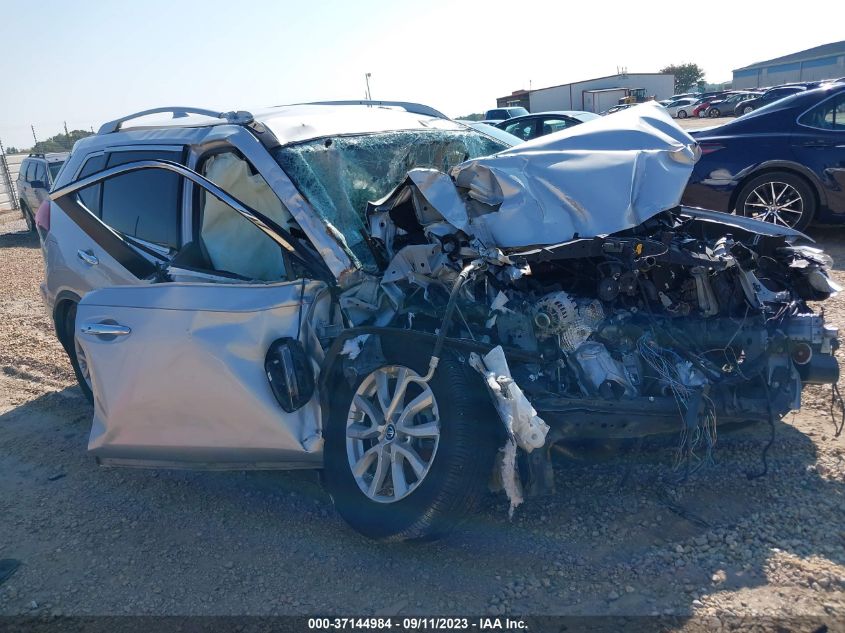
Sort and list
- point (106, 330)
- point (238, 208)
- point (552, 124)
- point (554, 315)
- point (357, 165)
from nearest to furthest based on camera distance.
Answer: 1. point (554, 315)
2. point (238, 208)
3. point (106, 330)
4. point (357, 165)
5. point (552, 124)

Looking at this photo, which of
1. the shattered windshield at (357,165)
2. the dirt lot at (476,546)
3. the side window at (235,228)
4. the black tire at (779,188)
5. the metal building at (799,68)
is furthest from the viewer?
the metal building at (799,68)

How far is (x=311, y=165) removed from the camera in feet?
12.7

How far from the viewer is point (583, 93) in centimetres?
4728

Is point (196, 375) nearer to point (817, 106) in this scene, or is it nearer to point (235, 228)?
point (235, 228)

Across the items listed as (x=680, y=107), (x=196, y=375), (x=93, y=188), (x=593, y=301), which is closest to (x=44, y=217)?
(x=93, y=188)

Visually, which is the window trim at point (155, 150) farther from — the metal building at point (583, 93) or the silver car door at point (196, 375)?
the metal building at point (583, 93)

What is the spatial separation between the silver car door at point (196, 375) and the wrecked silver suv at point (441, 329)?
1cm

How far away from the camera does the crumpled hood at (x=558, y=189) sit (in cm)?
351

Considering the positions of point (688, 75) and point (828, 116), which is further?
point (688, 75)

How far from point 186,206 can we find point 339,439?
1.78 meters

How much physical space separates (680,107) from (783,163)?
37856 millimetres

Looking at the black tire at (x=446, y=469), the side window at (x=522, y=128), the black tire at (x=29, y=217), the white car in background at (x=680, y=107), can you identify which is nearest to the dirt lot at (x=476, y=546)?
the black tire at (x=446, y=469)

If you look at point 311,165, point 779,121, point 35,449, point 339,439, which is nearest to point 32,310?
point 35,449

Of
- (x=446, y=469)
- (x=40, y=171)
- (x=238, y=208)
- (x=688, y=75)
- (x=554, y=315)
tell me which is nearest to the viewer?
(x=446, y=469)
